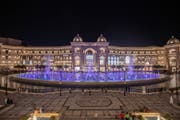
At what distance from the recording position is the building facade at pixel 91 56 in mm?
129250

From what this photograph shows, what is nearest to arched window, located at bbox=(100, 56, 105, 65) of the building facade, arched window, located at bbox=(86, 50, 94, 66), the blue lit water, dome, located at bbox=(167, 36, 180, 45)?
the building facade

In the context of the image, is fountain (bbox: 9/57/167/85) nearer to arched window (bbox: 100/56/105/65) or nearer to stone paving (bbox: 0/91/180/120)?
stone paving (bbox: 0/91/180/120)

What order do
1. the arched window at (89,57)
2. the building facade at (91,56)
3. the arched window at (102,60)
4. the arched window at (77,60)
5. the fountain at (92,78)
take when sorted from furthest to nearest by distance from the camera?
1. the arched window at (89,57)
2. the arched window at (102,60)
3. the building facade at (91,56)
4. the arched window at (77,60)
5. the fountain at (92,78)

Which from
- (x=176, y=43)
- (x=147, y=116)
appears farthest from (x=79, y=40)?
(x=147, y=116)

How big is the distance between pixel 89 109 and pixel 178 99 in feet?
50.0

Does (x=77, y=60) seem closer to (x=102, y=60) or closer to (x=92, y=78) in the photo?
(x=102, y=60)

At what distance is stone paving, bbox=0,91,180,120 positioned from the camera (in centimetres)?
2612

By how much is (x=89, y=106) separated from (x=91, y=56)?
100 metres

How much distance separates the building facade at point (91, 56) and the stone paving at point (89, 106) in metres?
91.5

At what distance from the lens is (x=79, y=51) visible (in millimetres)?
129000

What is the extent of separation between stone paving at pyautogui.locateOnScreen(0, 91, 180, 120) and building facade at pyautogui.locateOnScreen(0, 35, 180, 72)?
91.5 meters

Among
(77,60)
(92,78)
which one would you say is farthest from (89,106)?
(77,60)

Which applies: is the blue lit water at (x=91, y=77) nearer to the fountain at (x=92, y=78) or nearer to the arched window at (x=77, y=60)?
the fountain at (x=92, y=78)

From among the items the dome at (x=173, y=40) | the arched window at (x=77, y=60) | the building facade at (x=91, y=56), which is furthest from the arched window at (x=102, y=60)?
the dome at (x=173, y=40)
